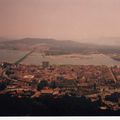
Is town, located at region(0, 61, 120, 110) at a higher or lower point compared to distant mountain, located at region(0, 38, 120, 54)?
lower

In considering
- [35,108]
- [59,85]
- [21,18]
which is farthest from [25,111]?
[21,18]

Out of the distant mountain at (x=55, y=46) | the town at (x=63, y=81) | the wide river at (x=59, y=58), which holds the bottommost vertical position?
the town at (x=63, y=81)

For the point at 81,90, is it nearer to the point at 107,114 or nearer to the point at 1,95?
the point at 107,114

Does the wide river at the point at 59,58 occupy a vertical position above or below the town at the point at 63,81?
above

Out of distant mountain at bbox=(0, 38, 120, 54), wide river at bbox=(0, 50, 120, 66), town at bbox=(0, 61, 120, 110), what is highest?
distant mountain at bbox=(0, 38, 120, 54)

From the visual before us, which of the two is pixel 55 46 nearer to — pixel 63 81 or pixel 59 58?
pixel 59 58
